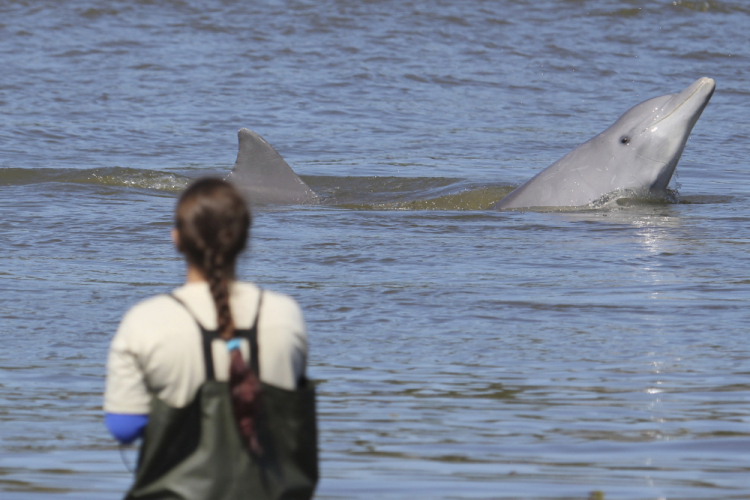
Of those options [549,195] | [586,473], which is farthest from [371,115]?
[586,473]

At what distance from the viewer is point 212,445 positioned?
3045 millimetres

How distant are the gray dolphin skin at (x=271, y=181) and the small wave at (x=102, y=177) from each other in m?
1.04

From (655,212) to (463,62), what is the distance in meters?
10.3

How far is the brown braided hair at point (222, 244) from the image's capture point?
2979mm

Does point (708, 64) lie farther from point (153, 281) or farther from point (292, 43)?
point (153, 281)

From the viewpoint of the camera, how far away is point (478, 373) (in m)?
5.74

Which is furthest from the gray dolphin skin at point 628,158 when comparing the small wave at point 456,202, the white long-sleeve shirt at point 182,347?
the white long-sleeve shirt at point 182,347

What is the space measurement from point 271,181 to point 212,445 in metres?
8.54

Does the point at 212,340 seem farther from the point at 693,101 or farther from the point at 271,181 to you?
the point at 271,181

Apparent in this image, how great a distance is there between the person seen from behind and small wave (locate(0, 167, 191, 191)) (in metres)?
9.37

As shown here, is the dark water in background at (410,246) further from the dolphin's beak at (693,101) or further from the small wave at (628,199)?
the dolphin's beak at (693,101)

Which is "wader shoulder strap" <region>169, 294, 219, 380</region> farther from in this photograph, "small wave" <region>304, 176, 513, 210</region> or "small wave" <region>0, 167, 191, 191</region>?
"small wave" <region>0, 167, 191, 191</region>

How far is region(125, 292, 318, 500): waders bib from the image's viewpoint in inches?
119

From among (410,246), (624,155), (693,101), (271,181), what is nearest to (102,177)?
(271,181)
